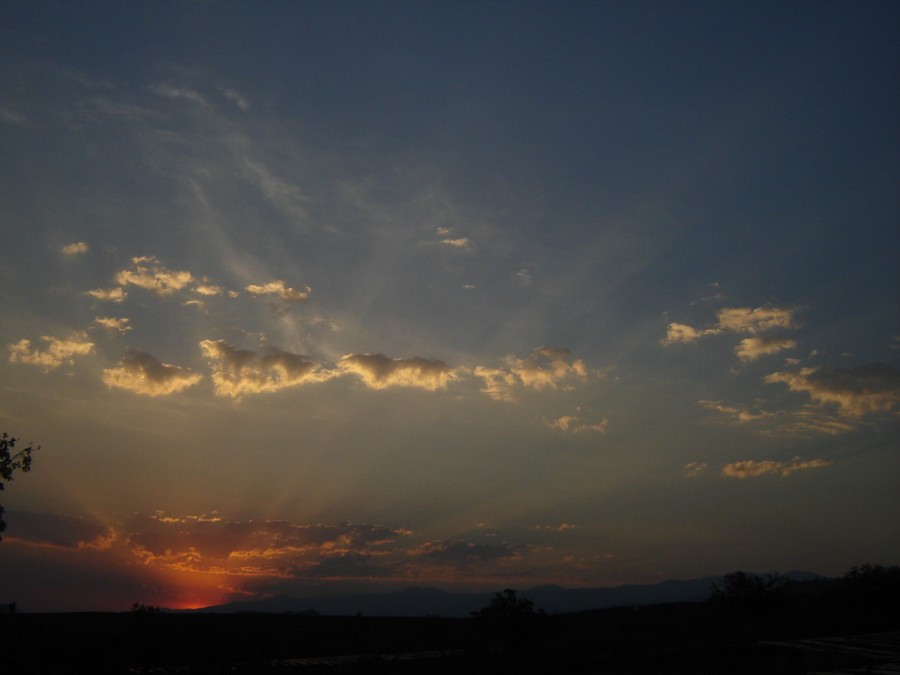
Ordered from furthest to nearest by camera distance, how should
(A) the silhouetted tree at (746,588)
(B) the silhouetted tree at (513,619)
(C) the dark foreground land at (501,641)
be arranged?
(A) the silhouetted tree at (746,588), (B) the silhouetted tree at (513,619), (C) the dark foreground land at (501,641)

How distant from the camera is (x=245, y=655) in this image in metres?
62.8

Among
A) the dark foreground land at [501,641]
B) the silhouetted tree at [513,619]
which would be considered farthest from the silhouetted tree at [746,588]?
the silhouetted tree at [513,619]

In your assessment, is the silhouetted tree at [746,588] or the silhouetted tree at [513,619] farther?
the silhouetted tree at [746,588]

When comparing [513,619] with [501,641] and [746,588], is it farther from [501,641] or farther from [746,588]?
[746,588]

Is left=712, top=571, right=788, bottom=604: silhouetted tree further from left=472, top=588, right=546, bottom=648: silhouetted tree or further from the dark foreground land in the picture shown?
left=472, top=588, right=546, bottom=648: silhouetted tree

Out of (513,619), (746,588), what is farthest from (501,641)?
(746,588)

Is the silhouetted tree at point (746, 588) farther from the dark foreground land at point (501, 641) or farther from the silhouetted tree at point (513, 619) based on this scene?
the silhouetted tree at point (513, 619)

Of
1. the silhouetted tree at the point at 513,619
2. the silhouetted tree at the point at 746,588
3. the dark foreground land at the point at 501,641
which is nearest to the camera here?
the dark foreground land at the point at 501,641

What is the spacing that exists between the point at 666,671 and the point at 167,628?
24.6 meters

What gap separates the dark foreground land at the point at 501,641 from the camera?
3086 centimetres

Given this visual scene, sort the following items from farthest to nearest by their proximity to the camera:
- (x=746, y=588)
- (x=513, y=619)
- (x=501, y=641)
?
(x=746, y=588) < (x=501, y=641) < (x=513, y=619)

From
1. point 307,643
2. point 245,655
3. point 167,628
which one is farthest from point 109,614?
point 167,628

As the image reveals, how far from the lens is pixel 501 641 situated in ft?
167

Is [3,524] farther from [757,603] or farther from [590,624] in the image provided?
[590,624]
